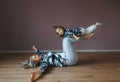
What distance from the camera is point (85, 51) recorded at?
2551mm

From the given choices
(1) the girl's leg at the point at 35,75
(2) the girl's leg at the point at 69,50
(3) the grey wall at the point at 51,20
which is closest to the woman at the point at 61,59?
(2) the girl's leg at the point at 69,50

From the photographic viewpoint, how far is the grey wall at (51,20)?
246cm

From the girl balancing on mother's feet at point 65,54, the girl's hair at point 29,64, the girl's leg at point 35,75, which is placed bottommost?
the girl's leg at point 35,75

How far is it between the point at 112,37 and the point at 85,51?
1.03 feet

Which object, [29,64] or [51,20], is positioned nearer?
[29,64]

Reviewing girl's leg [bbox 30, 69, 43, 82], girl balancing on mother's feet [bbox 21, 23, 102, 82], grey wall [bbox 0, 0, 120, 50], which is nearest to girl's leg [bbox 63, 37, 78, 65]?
girl balancing on mother's feet [bbox 21, 23, 102, 82]

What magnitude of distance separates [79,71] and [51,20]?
0.75 meters

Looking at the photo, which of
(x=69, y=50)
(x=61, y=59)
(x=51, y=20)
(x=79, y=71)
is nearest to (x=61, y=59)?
(x=61, y=59)

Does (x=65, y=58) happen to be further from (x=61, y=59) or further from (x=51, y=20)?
(x=51, y=20)

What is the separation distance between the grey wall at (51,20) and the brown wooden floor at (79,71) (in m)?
0.20

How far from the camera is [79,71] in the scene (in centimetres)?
197

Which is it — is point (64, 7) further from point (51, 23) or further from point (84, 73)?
point (84, 73)

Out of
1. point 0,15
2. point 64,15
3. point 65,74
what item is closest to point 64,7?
point 64,15

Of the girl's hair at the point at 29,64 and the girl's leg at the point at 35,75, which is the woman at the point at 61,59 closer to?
the girl's hair at the point at 29,64
